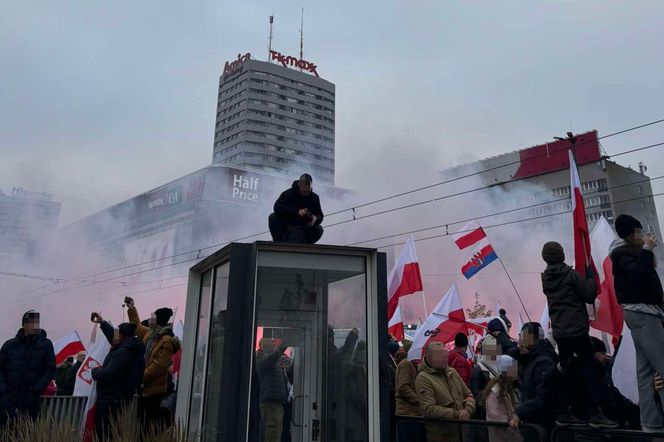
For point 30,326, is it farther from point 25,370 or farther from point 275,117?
point 275,117

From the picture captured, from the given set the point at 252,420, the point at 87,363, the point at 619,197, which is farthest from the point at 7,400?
the point at 619,197

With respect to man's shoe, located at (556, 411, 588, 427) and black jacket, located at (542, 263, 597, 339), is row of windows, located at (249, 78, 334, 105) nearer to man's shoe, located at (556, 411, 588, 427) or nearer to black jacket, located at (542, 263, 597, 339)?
black jacket, located at (542, 263, 597, 339)

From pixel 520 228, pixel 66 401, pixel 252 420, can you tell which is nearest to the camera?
pixel 252 420

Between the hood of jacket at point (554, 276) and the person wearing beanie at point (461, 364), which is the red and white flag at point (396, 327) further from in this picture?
the hood of jacket at point (554, 276)

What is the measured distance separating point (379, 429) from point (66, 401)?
386 cm

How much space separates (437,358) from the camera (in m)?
4.48

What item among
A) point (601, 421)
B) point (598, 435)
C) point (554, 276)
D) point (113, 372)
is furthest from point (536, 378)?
point (113, 372)

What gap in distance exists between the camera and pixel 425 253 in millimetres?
37875

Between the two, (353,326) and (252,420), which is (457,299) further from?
(252,420)

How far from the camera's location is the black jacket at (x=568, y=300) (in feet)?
11.7

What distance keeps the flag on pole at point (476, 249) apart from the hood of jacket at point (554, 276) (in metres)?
5.96

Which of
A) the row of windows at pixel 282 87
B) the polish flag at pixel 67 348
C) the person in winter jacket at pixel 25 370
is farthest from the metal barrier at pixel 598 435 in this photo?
the row of windows at pixel 282 87

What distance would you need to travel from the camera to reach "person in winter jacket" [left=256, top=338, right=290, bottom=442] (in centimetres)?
401

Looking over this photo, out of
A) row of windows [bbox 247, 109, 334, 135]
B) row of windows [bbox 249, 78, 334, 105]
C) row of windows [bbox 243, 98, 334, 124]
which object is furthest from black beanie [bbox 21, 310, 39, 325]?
row of windows [bbox 249, 78, 334, 105]
